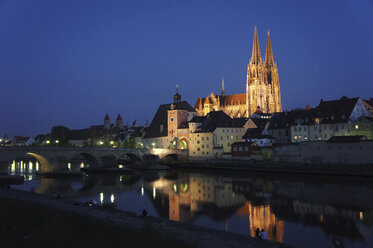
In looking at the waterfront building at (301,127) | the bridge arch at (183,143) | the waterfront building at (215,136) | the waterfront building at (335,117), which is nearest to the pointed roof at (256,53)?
the waterfront building at (215,136)

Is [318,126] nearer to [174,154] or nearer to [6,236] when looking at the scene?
[174,154]

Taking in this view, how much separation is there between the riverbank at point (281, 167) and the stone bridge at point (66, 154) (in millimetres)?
8151

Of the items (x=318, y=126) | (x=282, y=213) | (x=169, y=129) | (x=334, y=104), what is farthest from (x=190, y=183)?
(x=169, y=129)

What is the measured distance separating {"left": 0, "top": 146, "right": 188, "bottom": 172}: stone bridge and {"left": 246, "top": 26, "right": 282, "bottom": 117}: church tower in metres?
70.2

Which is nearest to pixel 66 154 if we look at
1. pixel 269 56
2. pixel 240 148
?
pixel 240 148

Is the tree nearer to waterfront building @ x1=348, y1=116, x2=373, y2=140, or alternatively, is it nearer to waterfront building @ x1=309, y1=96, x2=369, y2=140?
waterfront building @ x1=309, y1=96, x2=369, y2=140

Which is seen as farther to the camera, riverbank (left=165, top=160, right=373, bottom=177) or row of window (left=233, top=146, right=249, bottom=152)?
row of window (left=233, top=146, right=249, bottom=152)

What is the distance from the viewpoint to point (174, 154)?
309 ft

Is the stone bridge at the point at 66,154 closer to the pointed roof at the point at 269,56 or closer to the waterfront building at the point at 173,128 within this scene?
the waterfront building at the point at 173,128

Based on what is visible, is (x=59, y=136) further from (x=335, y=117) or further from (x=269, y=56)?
(x=269, y=56)

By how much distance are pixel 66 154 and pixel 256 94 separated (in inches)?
3852

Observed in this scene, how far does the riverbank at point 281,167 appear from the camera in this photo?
2149 inches

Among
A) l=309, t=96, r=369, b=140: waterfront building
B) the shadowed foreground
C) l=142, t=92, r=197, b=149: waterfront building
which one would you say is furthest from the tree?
the shadowed foreground

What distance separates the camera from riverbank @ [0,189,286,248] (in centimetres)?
1939
